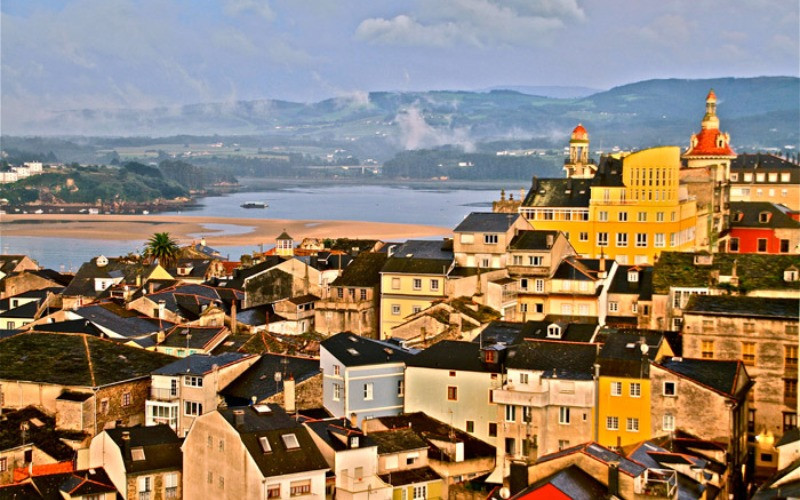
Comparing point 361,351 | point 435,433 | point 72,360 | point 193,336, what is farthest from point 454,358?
point 72,360

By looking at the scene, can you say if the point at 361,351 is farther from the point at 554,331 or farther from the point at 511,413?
the point at 511,413

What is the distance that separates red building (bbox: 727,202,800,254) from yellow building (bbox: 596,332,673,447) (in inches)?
1510

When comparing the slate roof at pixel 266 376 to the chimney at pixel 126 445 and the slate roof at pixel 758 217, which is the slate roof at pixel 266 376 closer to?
the chimney at pixel 126 445

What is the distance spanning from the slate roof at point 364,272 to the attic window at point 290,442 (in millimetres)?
25397

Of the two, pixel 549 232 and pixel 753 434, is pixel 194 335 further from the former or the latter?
pixel 753 434

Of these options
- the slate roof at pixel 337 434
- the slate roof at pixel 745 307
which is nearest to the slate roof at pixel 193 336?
the slate roof at pixel 337 434

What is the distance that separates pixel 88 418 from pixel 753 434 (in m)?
22.8

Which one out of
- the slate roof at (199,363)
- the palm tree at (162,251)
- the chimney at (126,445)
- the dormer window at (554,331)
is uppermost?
the palm tree at (162,251)

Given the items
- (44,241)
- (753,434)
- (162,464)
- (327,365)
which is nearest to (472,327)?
(327,365)

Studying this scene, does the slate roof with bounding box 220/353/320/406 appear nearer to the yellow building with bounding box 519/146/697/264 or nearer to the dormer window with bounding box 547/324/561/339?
the dormer window with bounding box 547/324/561/339

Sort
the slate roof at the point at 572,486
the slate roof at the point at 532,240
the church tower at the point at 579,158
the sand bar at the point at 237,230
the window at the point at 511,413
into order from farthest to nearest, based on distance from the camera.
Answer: the sand bar at the point at 237,230 → the church tower at the point at 579,158 → the slate roof at the point at 532,240 → the window at the point at 511,413 → the slate roof at the point at 572,486

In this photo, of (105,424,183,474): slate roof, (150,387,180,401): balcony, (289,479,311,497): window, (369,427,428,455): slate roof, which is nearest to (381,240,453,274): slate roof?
(150,387,180,401): balcony

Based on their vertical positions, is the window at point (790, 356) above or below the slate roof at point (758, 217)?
below

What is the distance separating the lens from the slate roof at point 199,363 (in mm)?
42625
